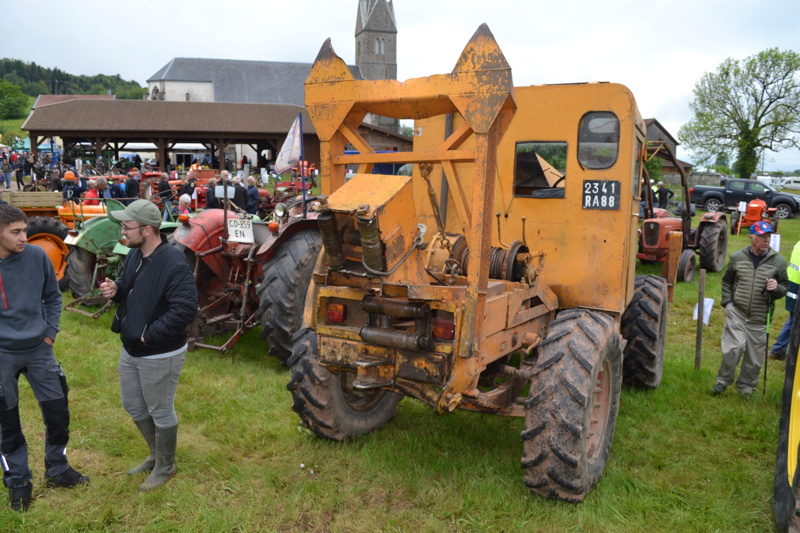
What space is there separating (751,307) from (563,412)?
3.15m

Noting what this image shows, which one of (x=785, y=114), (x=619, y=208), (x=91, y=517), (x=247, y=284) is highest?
(x=785, y=114)

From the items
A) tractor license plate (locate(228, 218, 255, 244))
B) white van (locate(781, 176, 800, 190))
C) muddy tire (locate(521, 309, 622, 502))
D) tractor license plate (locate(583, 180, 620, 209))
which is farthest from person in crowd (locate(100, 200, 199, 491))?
white van (locate(781, 176, 800, 190))

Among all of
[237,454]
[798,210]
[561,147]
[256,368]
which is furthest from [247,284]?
[798,210]

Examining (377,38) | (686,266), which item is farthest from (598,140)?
(377,38)

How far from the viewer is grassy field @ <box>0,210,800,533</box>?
3695 mm

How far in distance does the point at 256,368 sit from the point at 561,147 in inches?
146

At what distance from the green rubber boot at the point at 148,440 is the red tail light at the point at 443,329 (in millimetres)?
2037

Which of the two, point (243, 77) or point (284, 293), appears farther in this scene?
point (243, 77)

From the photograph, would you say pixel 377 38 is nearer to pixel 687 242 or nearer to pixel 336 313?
pixel 687 242

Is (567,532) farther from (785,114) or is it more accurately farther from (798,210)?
(785,114)

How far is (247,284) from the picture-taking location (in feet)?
21.6

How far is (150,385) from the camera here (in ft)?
12.7

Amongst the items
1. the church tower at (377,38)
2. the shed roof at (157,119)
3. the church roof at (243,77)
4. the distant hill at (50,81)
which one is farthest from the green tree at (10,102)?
the shed roof at (157,119)

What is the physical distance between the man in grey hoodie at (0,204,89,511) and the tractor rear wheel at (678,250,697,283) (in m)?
10.5
